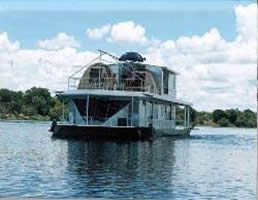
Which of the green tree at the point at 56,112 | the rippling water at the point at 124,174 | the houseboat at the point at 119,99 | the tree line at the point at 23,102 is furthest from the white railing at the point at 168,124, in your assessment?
the rippling water at the point at 124,174

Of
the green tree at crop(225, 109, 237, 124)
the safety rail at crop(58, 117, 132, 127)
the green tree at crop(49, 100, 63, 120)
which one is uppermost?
the green tree at crop(49, 100, 63, 120)

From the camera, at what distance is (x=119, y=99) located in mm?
21422

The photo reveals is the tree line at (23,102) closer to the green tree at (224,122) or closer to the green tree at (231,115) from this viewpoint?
the green tree at (224,122)

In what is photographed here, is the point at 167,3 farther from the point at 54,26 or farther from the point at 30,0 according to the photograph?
the point at 54,26

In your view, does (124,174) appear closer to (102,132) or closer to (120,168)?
(120,168)

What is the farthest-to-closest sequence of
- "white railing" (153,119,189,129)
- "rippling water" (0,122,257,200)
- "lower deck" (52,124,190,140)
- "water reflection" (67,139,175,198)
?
"white railing" (153,119,189,129)
"lower deck" (52,124,190,140)
"water reflection" (67,139,175,198)
"rippling water" (0,122,257,200)

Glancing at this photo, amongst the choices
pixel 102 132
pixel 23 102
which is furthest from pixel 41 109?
pixel 102 132

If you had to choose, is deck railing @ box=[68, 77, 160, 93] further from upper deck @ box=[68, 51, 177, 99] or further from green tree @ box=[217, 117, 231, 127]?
green tree @ box=[217, 117, 231, 127]

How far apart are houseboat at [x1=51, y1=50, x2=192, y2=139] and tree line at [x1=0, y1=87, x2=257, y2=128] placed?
560mm

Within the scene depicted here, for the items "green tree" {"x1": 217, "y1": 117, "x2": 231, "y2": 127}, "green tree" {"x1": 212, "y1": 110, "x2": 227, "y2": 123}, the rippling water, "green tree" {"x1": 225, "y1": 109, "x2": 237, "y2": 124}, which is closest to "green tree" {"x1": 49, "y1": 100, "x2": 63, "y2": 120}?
the rippling water

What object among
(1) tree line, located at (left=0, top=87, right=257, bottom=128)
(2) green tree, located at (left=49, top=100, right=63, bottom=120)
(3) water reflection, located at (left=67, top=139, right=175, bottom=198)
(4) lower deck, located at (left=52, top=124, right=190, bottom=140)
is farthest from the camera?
(2) green tree, located at (left=49, top=100, right=63, bottom=120)

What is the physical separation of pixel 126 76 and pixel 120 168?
37.3 ft

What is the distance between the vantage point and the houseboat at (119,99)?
20.1 meters

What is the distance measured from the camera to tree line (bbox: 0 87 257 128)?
13859 millimetres
